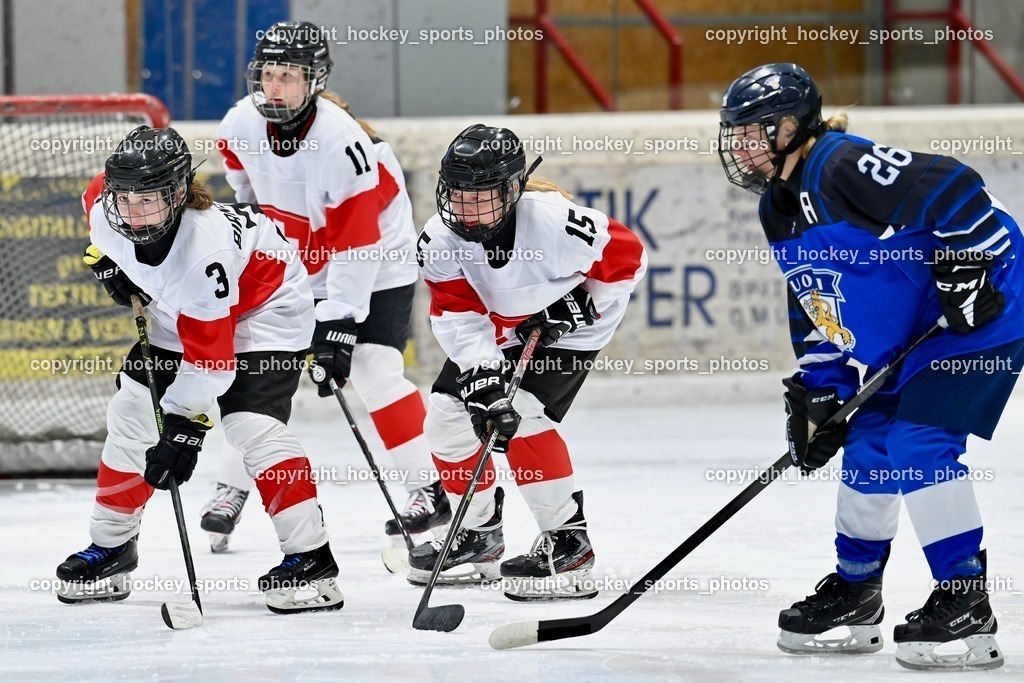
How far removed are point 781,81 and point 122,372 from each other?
154cm

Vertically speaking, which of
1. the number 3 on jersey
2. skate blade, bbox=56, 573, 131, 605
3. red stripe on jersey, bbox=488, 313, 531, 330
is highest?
the number 3 on jersey

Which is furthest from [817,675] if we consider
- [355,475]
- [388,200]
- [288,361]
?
[355,475]

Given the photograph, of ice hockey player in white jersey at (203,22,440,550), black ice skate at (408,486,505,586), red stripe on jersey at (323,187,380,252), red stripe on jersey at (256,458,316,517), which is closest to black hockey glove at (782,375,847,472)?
black ice skate at (408,486,505,586)

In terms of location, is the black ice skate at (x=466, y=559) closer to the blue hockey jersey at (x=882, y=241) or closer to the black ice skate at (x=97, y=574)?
the black ice skate at (x=97, y=574)

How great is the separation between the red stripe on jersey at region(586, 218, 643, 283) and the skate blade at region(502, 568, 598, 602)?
25.8 inches

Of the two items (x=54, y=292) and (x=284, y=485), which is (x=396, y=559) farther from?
(x=54, y=292)

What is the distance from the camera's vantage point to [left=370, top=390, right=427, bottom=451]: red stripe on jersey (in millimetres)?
3727

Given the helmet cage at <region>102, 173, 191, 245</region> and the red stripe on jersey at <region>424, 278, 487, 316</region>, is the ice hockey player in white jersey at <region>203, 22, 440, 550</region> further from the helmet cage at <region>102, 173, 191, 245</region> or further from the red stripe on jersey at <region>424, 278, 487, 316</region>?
the helmet cage at <region>102, 173, 191, 245</region>

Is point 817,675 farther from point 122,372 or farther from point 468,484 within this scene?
point 122,372

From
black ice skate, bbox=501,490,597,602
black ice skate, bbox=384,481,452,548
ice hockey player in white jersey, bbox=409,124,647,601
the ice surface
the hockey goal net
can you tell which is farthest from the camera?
the hockey goal net

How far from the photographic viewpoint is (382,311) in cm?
382

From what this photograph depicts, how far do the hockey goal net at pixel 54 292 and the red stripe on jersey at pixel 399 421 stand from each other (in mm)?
1302

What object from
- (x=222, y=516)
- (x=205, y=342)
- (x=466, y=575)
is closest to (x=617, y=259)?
(x=466, y=575)

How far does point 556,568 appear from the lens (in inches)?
124
